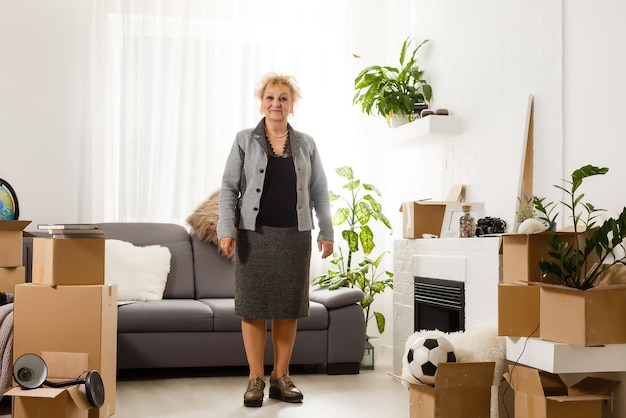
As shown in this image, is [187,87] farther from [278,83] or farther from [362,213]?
[278,83]

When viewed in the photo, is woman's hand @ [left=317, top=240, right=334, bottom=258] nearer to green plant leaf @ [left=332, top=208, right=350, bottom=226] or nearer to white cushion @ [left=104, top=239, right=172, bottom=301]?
white cushion @ [left=104, top=239, right=172, bottom=301]

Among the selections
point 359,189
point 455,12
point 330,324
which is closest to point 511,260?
point 330,324

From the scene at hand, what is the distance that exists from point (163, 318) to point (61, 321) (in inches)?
47.1

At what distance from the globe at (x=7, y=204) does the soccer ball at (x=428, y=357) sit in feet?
6.11

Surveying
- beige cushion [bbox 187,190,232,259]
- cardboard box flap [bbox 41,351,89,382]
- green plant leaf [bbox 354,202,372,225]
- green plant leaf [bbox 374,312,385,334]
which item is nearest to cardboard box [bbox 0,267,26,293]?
cardboard box flap [bbox 41,351,89,382]

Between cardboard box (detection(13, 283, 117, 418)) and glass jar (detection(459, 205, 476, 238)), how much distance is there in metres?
1.79

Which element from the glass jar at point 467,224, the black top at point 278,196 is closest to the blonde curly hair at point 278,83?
the black top at point 278,196

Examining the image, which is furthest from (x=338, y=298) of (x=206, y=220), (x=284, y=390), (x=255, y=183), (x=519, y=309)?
(x=519, y=309)

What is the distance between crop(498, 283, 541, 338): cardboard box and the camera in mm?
2953

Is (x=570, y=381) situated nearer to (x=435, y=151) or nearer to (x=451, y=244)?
(x=451, y=244)

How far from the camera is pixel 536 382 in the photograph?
2.82 m

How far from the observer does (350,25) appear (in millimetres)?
5723

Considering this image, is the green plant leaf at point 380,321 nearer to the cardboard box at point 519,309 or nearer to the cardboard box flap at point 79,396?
the cardboard box at point 519,309

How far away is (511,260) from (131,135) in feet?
10.2
